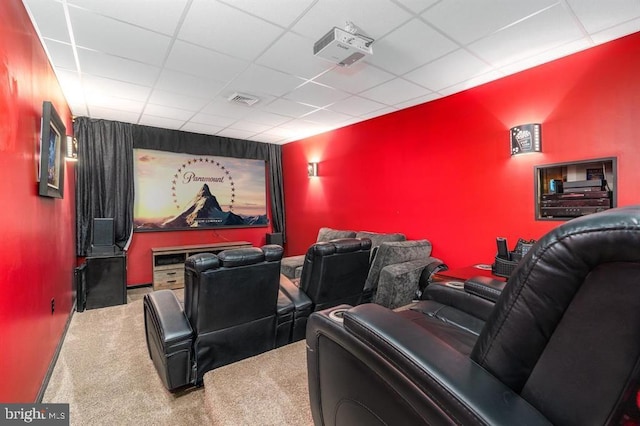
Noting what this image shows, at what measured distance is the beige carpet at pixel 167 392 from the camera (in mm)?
1769

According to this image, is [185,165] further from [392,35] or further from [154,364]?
[392,35]

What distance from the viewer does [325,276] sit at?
2.54 m

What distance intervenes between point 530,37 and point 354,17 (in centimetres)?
147

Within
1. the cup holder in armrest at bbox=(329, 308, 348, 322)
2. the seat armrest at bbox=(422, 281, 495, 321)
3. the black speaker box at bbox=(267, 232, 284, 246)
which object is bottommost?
the seat armrest at bbox=(422, 281, 495, 321)

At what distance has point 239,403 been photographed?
180 centimetres

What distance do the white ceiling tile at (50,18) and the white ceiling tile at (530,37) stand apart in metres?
3.09

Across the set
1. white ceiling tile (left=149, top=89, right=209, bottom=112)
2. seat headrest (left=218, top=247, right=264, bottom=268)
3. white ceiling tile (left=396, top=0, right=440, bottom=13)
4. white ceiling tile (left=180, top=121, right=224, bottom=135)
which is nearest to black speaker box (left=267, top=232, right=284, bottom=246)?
white ceiling tile (left=180, top=121, right=224, bottom=135)

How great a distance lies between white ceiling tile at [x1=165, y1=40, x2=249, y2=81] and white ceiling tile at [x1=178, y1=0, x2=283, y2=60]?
114 mm

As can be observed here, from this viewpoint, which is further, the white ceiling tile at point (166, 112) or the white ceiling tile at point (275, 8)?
the white ceiling tile at point (166, 112)

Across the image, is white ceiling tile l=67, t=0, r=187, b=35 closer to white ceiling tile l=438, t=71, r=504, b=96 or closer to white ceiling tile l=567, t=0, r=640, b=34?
white ceiling tile l=567, t=0, r=640, b=34

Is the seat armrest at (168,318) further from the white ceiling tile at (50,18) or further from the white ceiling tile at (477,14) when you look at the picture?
the white ceiling tile at (477,14)

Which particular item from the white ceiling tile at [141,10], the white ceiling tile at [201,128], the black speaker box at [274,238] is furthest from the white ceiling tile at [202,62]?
the black speaker box at [274,238]

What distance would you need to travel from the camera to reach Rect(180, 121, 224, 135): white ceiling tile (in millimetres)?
4930

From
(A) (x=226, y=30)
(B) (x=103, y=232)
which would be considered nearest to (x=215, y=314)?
(A) (x=226, y=30)
